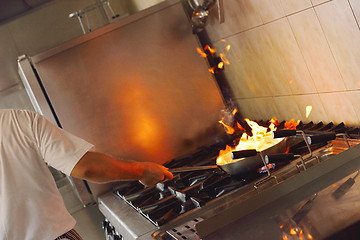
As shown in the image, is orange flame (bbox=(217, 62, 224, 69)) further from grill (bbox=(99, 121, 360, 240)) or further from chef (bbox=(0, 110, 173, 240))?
chef (bbox=(0, 110, 173, 240))

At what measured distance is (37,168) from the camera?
1816 millimetres

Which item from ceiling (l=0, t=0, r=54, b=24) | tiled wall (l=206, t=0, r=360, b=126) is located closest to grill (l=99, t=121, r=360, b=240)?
tiled wall (l=206, t=0, r=360, b=126)

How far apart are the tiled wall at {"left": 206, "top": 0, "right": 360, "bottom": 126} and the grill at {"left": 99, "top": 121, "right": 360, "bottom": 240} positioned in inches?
4.1

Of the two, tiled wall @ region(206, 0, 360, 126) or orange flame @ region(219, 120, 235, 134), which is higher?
tiled wall @ region(206, 0, 360, 126)

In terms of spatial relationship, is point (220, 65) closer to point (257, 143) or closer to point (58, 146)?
point (257, 143)

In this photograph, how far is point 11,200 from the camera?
1.78 metres

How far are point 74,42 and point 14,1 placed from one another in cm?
34

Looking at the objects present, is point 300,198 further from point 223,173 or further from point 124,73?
point 124,73

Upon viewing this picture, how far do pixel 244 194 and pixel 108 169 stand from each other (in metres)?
0.49

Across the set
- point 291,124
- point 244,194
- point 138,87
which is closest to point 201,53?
point 138,87

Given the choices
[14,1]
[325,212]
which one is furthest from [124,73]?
[325,212]

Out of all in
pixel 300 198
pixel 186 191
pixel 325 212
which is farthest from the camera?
pixel 186 191

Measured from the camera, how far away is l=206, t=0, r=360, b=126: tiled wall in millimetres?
1559

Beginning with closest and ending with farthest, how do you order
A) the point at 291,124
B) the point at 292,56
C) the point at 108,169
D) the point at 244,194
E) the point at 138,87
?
1. the point at 244,194
2. the point at 108,169
3. the point at 292,56
4. the point at 291,124
5. the point at 138,87
